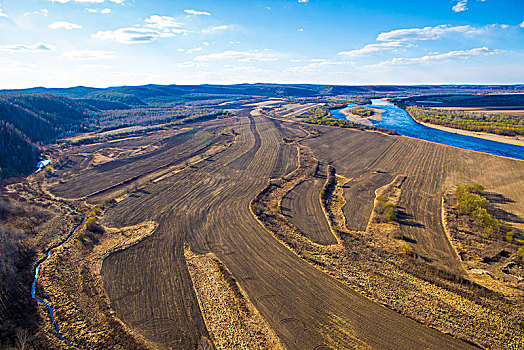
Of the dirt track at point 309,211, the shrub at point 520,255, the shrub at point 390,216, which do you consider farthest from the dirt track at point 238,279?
the shrub at point 520,255

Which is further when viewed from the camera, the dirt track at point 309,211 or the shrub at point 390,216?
the shrub at point 390,216

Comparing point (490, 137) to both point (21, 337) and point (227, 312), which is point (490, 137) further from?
point (21, 337)

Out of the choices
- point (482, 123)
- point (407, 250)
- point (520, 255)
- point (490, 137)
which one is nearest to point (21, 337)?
point (407, 250)

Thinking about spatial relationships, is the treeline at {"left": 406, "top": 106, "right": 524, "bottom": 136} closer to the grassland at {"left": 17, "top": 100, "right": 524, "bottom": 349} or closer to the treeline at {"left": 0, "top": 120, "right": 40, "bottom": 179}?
the grassland at {"left": 17, "top": 100, "right": 524, "bottom": 349}

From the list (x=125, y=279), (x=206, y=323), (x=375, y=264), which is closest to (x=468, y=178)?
(x=375, y=264)

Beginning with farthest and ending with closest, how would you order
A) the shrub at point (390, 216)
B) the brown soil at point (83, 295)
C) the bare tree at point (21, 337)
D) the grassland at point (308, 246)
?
the shrub at point (390, 216) < the grassland at point (308, 246) < the brown soil at point (83, 295) < the bare tree at point (21, 337)

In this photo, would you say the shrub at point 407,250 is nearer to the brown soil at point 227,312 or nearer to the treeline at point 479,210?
the treeline at point 479,210

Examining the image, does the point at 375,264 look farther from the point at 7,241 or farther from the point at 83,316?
the point at 7,241
